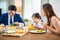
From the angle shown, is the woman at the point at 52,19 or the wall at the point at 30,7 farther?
the wall at the point at 30,7

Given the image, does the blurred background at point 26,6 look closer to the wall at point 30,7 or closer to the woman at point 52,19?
the wall at point 30,7

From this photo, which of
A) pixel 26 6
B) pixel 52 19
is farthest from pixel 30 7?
pixel 52 19

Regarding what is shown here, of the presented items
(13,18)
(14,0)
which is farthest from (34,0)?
(13,18)

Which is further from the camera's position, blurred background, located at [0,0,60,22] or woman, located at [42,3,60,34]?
blurred background, located at [0,0,60,22]

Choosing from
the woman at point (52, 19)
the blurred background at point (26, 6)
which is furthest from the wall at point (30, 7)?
the woman at point (52, 19)

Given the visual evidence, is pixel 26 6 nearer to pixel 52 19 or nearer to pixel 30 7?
pixel 30 7

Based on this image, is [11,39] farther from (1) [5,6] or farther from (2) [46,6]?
(1) [5,6]

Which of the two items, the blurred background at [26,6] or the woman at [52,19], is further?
the blurred background at [26,6]

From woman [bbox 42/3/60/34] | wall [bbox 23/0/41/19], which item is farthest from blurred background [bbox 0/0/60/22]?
woman [bbox 42/3/60/34]

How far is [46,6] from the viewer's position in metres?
2.28

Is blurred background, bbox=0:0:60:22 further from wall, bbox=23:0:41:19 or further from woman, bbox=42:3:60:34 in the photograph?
woman, bbox=42:3:60:34

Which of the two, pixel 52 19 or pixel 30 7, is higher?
pixel 30 7

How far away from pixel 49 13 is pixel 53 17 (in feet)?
0.37

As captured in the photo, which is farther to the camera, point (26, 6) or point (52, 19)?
point (26, 6)
